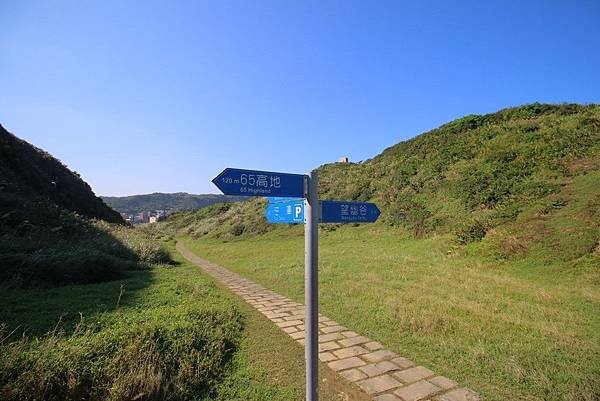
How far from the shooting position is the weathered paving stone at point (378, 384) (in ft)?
12.6

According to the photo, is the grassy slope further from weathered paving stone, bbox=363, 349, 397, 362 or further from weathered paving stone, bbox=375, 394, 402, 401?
weathered paving stone, bbox=375, 394, 402, 401

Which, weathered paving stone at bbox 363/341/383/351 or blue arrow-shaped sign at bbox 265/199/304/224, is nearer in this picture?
blue arrow-shaped sign at bbox 265/199/304/224

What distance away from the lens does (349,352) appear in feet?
15.9

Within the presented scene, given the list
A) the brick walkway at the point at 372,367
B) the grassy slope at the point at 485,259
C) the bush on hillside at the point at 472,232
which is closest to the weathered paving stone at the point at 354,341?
the brick walkway at the point at 372,367

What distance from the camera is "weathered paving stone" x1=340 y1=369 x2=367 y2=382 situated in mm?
4117

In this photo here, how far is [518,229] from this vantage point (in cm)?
1082

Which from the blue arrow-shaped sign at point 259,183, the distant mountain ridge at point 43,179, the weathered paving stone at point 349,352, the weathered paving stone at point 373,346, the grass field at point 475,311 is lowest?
the weathered paving stone at point 349,352

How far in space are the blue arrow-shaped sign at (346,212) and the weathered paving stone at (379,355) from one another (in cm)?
223

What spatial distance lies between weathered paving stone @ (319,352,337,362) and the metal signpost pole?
1.93 metres

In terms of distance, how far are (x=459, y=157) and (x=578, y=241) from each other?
35.2 ft

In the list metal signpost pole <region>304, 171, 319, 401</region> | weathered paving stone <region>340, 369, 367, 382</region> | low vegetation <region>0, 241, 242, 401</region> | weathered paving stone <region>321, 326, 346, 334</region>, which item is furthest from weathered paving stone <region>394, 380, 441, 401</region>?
low vegetation <region>0, 241, 242, 401</region>

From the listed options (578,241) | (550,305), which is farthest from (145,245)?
(578,241)

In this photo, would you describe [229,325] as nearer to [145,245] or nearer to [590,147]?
[145,245]

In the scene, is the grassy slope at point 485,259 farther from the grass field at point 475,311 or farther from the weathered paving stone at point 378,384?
the weathered paving stone at point 378,384
